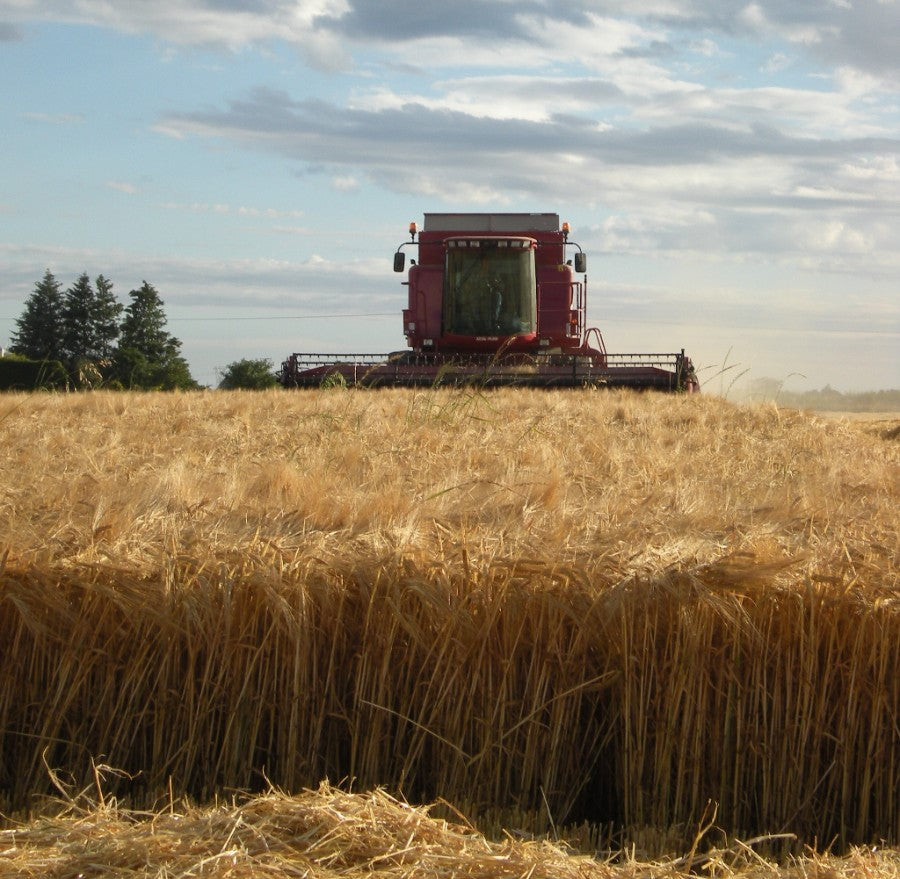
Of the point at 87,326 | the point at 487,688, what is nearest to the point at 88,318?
the point at 87,326

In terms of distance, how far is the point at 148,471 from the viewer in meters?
6.20

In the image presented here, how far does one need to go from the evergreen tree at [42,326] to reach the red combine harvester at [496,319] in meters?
38.4

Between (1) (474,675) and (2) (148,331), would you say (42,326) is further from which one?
(1) (474,675)

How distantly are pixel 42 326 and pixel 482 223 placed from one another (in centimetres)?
4383

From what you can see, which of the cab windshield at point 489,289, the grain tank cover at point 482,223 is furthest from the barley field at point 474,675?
the grain tank cover at point 482,223

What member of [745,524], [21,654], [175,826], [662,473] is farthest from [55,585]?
[662,473]

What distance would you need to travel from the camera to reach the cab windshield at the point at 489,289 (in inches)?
734

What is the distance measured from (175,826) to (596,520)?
93.0 inches

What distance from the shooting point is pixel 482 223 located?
20219 millimetres

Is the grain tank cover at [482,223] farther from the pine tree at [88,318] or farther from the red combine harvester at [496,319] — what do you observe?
the pine tree at [88,318]

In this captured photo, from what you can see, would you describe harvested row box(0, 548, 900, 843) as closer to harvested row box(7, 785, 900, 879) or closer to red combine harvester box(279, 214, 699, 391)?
harvested row box(7, 785, 900, 879)

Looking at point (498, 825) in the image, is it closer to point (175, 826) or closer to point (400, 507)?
point (175, 826)

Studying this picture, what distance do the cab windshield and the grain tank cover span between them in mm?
1485

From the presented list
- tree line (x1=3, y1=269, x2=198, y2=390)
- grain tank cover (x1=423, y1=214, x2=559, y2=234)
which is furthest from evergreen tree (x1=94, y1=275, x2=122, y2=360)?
grain tank cover (x1=423, y1=214, x2=559, y2=234)
